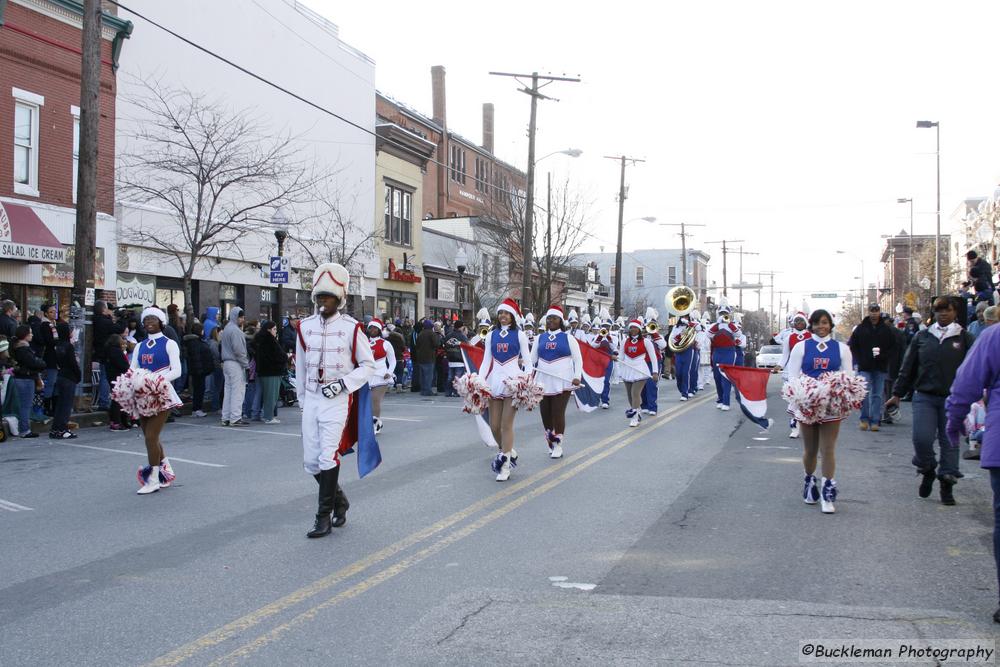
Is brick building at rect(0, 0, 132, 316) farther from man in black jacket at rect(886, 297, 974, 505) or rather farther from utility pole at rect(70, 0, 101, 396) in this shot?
man in black jacket at rect(886, 297, 974, 505)

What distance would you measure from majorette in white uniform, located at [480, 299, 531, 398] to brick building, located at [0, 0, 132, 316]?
13040 millimetres

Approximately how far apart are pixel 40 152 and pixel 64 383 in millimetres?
9205

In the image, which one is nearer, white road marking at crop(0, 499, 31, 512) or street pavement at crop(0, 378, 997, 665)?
street pavement at crop(0, 378, 997, 665)

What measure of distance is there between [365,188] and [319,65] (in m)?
4.64

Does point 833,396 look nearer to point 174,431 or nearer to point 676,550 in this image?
point 676,550

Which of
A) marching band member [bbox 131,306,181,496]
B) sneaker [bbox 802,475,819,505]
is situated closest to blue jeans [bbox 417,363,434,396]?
marching band member [bbox 131,306,181,496]

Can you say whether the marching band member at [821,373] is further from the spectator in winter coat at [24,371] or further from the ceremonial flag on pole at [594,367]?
the spectator in winter coat at [24,371]

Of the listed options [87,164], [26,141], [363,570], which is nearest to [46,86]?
[26,141]

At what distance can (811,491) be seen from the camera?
899 centimetres

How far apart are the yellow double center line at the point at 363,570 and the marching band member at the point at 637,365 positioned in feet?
20.2

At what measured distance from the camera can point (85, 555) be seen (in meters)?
7.23

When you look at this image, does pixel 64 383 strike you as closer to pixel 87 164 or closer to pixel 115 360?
pixel 115 360

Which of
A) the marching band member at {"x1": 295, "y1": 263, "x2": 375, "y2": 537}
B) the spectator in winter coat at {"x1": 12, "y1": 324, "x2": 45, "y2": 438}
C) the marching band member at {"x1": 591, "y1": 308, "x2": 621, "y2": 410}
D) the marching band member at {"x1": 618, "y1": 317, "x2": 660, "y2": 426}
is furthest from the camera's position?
the marching band member at {"x1": 591, "y1": 308, "x2": 621, "y2": 410}

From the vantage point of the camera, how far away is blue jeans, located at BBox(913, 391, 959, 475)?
30.4 feet
